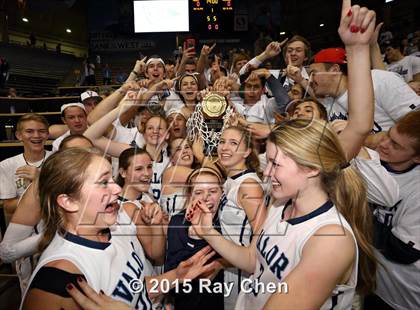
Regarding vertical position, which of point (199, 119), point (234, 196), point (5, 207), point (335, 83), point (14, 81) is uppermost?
point (14, 81)

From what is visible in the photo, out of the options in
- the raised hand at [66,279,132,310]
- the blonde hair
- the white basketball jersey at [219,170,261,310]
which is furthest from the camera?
the white basketball jersey at [219,170,261,310]

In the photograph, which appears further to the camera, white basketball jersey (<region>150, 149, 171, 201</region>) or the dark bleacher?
the dark bleacher

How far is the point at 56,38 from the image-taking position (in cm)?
1641

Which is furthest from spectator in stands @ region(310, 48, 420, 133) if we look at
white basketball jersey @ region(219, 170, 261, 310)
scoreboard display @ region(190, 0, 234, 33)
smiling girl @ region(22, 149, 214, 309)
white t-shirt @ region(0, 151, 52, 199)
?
scoreboard display @ region(190, 0, 234, 33)

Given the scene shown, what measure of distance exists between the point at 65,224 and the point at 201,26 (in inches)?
403

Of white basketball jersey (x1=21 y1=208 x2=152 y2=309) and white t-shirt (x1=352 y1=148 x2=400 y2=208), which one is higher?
white t-shirt (x1=352 y1=148 x2=400 y2=208)

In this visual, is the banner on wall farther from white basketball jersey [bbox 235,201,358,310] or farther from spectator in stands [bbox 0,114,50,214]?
white basketball jersey [bbox 235,201,358,310]

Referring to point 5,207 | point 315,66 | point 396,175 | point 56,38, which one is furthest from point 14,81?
point 396,175

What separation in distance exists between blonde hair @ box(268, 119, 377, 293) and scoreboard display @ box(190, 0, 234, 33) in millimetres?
9887

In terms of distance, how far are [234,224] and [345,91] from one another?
1196mm

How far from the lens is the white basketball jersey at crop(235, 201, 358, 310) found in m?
1.10

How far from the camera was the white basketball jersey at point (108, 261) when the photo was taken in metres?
1.13

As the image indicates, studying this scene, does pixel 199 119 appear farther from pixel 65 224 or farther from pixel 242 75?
pixel 65 224

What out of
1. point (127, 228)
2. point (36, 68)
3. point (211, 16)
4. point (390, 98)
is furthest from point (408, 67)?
point (36, 68)
